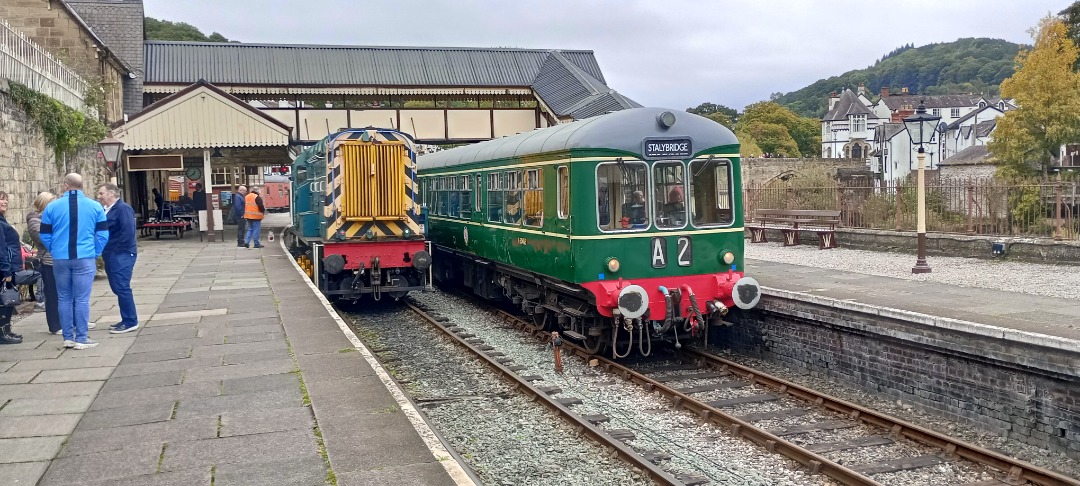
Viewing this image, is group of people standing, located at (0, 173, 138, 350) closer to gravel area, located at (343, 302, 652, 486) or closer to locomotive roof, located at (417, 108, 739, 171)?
gravel area, located at (343, 302, 652, 486)

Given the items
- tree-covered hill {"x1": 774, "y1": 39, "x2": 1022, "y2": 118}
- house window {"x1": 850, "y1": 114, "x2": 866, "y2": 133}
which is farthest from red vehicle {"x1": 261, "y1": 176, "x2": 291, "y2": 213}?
tree-covered hill {"x1": 774, "y1": 39, "x2": 1022, "y2": 118}

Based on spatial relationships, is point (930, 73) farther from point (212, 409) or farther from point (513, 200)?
point (212, 409)

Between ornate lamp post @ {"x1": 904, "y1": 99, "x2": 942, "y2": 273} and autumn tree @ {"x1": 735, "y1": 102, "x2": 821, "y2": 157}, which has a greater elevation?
autumn tree @ {"x1": 735, "y1": 102, "x2": 821, "y2": 157}

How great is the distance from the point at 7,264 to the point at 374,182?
6.04m

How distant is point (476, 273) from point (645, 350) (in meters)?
4.85

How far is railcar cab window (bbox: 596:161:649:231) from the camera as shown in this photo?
10.1m

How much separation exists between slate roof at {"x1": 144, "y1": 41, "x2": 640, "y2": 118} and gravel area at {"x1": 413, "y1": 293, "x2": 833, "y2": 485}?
18.5 meters

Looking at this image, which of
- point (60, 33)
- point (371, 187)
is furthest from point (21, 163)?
point (60, 33)

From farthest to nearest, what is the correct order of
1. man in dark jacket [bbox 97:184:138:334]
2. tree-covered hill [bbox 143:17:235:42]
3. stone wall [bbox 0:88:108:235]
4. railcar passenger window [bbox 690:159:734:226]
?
1. tree-covered hill [bbox 143:17:235:42]
2. stone wall [bbox 0:88:108:235]
3. railcar passenger window [bbox 690:159:734:226]
4. man in dark jacket [bbox 97:184:138:334]

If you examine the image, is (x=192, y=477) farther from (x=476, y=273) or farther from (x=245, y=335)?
(x=476, y=273)

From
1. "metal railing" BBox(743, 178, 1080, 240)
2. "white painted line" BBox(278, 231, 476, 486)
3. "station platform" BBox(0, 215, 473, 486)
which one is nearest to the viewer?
"white painted line" BBox(278, 231, 476, 486)

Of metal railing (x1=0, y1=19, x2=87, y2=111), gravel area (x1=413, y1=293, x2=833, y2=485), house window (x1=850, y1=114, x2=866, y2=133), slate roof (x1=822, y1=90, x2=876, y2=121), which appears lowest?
gravel area (x1=413, y1=293, x2=833, y2=485)

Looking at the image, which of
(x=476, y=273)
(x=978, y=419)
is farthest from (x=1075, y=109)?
(x=978, y=419)

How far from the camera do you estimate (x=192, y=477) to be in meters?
4.97
